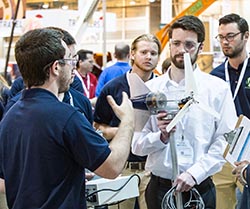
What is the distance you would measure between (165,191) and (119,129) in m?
0.75

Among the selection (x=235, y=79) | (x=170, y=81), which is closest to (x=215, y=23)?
(x=235, y=79)

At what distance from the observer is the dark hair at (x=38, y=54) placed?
1759 mm

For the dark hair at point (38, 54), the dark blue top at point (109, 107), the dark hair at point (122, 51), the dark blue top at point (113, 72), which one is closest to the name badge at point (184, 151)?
the dark hair at point (38, 54)

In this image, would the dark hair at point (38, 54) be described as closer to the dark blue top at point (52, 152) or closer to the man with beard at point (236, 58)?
the dark blue top at point (52, 152)

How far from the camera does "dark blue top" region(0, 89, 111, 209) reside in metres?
1.72

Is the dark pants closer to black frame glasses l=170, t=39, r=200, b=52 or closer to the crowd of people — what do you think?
the crowd of people

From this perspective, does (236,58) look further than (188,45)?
Yes

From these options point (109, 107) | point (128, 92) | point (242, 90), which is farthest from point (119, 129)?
point (242, 90)

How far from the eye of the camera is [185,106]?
6.95 ft

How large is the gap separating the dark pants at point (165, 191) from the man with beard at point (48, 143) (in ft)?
2.44

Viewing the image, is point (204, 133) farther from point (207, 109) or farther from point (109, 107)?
point (109, 107)

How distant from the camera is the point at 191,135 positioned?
2410 mm

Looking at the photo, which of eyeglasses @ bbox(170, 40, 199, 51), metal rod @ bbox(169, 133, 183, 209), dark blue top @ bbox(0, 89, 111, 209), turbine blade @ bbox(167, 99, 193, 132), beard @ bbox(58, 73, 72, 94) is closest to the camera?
dark blue top @ bbox(0, 89, 111, 209)

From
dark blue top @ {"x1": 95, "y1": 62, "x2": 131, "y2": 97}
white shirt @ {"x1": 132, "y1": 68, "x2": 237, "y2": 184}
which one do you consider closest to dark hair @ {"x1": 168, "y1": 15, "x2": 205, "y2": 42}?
white shirt @ {"x1": 132, "y1": 68, "x2": 237, "y2": 184}
